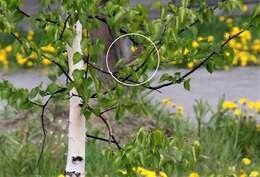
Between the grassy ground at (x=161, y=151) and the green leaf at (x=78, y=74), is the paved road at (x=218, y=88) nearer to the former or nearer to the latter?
the grassy ground at (x=161, y=151)

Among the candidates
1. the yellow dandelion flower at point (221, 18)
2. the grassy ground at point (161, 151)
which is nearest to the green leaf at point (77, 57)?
the grassy ground at point (161, 151)

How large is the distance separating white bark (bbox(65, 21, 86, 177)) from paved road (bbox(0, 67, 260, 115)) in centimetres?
326

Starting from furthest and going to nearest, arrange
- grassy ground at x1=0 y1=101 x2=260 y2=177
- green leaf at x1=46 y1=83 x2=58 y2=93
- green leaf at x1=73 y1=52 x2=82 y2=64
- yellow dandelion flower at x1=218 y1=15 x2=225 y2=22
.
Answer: yellow dandelion flower at x1=218 y1=15 x2=225 y2=22, grassy ground at x1=0 y1=101 x2=260 y2=177, green leaf at x1=46 y1=83 x2=58 y2=93, green leaf at x1=73 y1=52 x2=82 y2=64

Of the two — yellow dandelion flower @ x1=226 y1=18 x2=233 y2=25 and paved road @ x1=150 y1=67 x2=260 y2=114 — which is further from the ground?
yellow dandelion flower @ x1=226 y1=18 x2=233 y2=25

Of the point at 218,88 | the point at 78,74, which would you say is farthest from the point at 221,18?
the point at 78,74

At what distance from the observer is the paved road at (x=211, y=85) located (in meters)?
6.80

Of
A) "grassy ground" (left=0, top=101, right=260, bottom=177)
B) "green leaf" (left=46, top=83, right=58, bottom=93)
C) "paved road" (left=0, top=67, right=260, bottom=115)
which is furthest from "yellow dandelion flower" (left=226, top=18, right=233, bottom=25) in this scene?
"green leaf" (left=46, top=83, right=58, bottom=93)

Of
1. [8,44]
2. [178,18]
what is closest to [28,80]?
[8,44]

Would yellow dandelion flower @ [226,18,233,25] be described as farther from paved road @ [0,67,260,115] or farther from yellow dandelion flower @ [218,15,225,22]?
paved road @ [0,67,260,115]

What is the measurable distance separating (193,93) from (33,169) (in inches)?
115

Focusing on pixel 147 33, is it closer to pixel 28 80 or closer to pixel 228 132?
pixel 228 132

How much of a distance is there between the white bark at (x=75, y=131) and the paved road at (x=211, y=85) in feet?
10.7

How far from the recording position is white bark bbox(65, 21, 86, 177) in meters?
2.77

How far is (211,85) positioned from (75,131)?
4.59m
